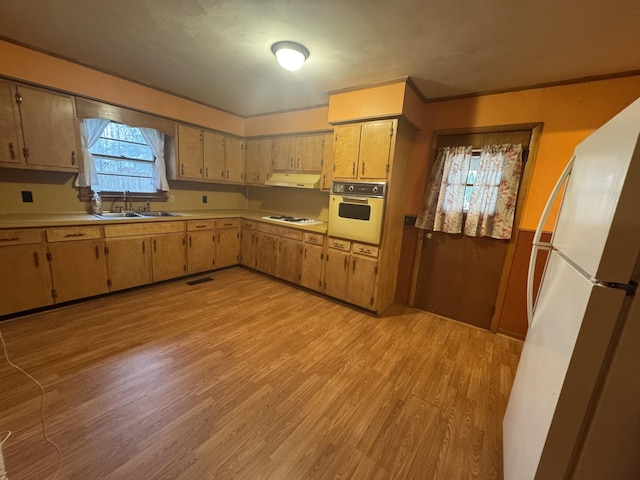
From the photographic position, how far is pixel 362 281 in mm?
3131

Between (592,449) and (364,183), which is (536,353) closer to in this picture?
(592,449)

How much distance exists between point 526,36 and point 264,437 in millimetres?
3166

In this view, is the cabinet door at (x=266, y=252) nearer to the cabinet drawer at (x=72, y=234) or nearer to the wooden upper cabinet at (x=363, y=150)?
the wooden upper cabinet at (x=363, y=150)

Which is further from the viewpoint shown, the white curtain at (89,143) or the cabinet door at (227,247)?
the cabinet door at (227,247)

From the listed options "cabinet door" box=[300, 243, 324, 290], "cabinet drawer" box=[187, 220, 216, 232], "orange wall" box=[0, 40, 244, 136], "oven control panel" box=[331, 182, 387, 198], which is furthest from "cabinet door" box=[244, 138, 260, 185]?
"oven control panel" box=[331, 182, 387, 198]

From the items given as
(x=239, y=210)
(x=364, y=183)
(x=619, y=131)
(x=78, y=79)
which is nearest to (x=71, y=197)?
(x=78, y=79)

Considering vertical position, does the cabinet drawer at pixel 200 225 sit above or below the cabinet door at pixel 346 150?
below

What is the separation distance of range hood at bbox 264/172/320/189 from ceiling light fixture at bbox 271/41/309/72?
1646 mm

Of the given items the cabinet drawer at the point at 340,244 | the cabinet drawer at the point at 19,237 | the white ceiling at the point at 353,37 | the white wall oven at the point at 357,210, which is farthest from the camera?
the cabinet drawer at the point at 340,244

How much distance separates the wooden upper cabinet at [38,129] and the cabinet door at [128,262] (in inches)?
37.9

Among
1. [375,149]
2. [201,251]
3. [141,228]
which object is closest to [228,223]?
[201,251]

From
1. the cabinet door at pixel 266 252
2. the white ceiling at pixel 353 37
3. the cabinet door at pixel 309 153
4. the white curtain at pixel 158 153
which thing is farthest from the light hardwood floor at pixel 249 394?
the white ceiling at pixel 353 37

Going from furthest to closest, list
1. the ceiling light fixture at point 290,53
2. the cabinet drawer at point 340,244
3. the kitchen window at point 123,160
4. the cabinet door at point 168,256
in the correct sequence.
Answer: the cabinet door at point 168,256, the kitchen window at point 123,160, the cabinet drawer at point 340,244, the ceiling light fixture at point 290,53

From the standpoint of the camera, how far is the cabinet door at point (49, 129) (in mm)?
2580
